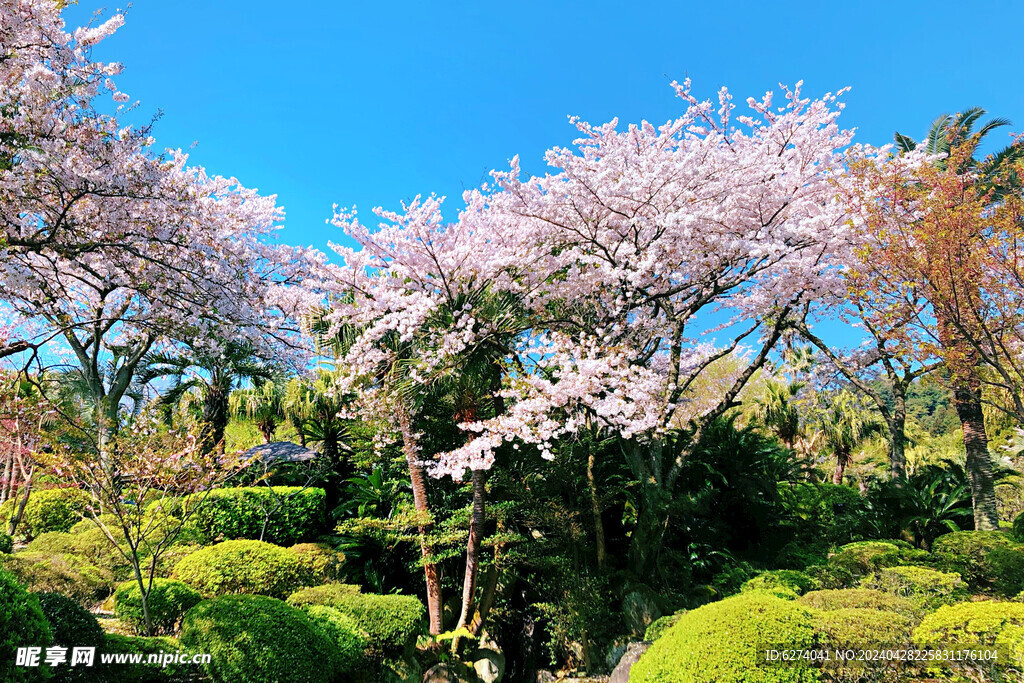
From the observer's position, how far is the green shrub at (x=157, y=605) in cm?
664

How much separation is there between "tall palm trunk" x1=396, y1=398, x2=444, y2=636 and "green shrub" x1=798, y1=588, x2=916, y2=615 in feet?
15.8

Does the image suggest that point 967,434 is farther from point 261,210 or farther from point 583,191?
point 261,210

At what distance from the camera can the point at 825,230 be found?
28.0 ft

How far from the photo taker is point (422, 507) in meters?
8.58

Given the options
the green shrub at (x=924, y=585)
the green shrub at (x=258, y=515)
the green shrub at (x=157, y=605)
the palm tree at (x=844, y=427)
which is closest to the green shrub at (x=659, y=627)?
the green shrub at (x=924, y=585)

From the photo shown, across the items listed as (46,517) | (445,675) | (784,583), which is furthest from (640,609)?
(46,517)

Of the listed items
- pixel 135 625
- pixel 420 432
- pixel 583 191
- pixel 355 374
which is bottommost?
pixel 135 625

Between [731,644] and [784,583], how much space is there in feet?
9.68

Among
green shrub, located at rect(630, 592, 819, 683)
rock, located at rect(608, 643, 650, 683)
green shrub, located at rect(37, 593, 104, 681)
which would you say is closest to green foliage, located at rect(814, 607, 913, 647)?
green shrub, located at rect(630, 592, 819, 683)

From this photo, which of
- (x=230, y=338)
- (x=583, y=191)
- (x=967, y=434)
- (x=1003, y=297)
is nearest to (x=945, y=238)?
(x=1003, y=297)

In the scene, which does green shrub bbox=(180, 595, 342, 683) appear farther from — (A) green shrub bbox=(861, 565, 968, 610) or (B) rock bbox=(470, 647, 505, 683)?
(A) green shrub bbox=(861, 565, 968, 610)

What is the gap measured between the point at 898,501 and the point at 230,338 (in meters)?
12.0

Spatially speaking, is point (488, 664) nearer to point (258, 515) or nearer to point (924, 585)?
point (258, 515)

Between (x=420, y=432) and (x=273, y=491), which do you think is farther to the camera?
(x=273, y=491)
